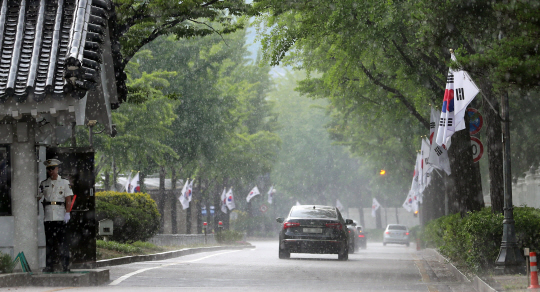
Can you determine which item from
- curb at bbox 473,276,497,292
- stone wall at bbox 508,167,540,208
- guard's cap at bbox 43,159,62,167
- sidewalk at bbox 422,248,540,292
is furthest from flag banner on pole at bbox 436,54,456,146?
stone wall at bbox 508,167,540,208

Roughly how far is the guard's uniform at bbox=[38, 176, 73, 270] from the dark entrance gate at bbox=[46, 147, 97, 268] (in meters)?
0.54

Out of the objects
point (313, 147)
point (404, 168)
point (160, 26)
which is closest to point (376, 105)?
point (160, 26)

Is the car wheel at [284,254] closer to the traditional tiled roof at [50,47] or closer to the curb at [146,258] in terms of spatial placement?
the curb at [146,258]

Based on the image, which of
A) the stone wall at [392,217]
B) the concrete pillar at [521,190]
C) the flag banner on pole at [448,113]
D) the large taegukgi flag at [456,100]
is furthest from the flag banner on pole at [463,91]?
the stone wall at [392,217]

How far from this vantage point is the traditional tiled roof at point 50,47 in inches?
450

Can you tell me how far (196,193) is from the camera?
5362cm

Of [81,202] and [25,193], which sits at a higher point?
[25,193]

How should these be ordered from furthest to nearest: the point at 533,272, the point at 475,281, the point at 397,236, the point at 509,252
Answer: the point at 397,236 → the point at 509,252 → the point at 475,281 → the point at 533,272

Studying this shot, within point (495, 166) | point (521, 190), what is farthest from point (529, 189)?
point (495, 166)

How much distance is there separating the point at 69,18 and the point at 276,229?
6383cm

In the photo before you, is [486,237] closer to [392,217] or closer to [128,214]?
[128,214]

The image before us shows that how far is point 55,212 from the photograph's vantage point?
1188 cm

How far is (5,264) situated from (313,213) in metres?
11.5

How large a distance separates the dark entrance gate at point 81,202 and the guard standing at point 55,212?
541mm
